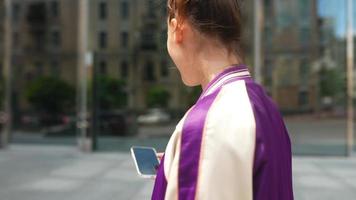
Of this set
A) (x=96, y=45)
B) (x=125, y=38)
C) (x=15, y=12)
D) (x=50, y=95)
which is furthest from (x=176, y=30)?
(x=15, y=12)

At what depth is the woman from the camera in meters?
0.95

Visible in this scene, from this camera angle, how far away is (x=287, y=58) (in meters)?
13.5

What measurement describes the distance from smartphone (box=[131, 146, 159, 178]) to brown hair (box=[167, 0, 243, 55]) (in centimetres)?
46

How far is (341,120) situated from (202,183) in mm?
12488

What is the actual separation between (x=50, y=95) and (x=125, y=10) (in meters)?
3.13

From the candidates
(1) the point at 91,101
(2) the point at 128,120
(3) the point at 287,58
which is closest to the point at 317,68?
(3) the point at 287,58

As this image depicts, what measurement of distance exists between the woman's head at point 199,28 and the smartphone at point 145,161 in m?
0.35

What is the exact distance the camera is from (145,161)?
1.48 metres

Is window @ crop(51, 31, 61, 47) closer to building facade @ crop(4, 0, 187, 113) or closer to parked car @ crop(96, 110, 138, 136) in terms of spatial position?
building facade @ crop(4, 0, 187, 113)

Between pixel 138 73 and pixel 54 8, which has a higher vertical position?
pixel 54 8

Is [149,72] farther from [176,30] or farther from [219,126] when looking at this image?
[219,126]

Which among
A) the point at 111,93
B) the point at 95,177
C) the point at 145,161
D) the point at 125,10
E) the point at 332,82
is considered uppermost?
the point at 125,10

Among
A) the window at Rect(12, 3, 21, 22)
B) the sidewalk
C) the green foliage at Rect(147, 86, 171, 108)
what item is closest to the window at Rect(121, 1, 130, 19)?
the green foliage at Rect(147, 86, 171, 108)

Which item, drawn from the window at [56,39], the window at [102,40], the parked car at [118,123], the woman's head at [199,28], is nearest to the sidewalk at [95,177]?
the parked car at [118,123]
